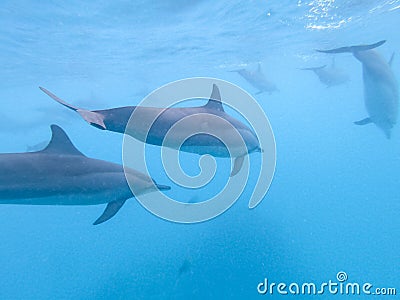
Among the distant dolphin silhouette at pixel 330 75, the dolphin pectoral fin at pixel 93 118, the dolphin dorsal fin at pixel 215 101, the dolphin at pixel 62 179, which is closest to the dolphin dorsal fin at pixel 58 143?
the dolphin at pixel 62 179

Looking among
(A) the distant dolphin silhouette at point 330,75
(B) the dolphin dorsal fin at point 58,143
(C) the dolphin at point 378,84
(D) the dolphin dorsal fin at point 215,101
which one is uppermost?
(A) the distant dolphin silhouette at point 330,75

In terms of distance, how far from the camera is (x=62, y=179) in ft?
17.5

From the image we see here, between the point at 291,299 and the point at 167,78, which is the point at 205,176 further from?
the point at 167,78

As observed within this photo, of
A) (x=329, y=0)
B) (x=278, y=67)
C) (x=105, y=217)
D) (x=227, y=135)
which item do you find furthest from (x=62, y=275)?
(x=278, y=67)

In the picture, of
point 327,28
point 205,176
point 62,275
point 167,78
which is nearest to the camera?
point 205,176

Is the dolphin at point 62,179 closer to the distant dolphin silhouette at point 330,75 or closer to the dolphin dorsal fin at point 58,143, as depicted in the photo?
the dolphin dorsal fin at point 58,143

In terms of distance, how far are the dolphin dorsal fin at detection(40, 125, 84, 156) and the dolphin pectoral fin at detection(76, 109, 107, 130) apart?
102cm

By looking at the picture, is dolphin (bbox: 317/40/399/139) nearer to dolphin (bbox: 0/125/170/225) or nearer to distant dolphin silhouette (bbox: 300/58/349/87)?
distant dolphin silhouette (bbox: 300/58/349/87)

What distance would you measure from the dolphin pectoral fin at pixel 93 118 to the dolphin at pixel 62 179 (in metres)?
1.04

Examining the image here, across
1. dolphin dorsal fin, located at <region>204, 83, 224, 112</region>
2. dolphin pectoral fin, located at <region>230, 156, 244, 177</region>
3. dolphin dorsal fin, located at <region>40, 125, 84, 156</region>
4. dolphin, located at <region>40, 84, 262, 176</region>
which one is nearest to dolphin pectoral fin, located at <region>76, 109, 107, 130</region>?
dolphin, located at <region>40, 84, 262, 176</region>

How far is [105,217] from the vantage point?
6273 mm

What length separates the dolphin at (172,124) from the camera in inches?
186

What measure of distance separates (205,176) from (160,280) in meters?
4.25

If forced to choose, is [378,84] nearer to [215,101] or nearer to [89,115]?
[215,101]
